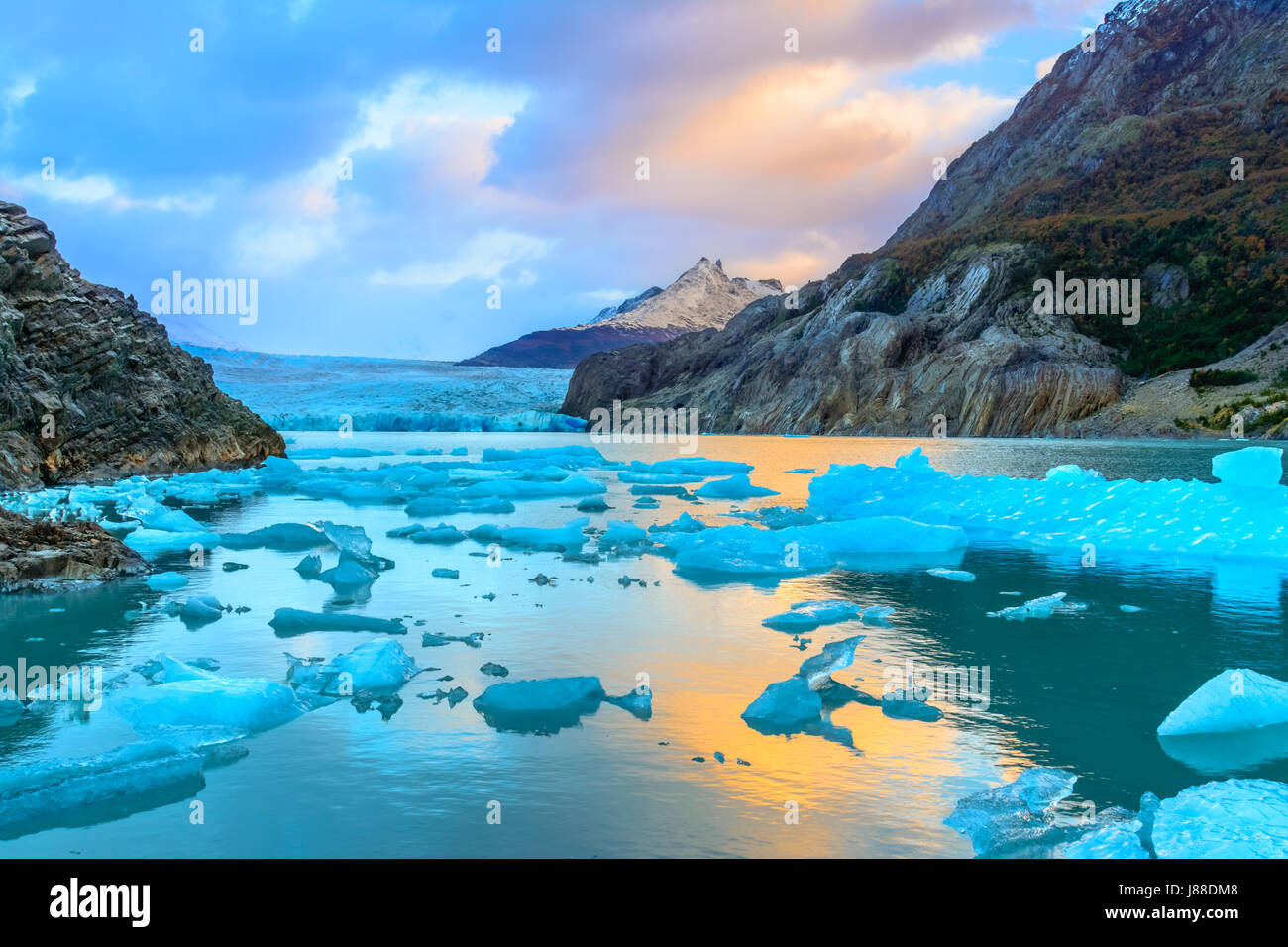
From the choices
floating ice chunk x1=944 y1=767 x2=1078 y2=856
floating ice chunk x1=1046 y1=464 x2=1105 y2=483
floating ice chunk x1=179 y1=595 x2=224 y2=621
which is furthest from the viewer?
floating ice chunk x1=1046 y1=464 x2=1105 y2=483

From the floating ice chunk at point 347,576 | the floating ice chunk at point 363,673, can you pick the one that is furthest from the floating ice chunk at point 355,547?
the floating ice chunk at point 363,673

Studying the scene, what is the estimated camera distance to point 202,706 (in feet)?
22.8

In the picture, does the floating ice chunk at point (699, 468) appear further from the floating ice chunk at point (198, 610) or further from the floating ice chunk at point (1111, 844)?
the floating ice chunk at point (1111, 844)

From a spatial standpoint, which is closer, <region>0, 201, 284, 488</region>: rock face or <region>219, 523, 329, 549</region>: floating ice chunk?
<region>219, 523, 329, 549</region>: floating ice chunk

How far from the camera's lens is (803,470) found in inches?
1385

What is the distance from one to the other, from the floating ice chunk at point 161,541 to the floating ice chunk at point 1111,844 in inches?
604

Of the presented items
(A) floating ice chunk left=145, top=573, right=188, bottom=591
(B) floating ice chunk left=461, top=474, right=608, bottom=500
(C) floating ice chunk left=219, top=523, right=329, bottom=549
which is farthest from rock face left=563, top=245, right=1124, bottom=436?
(A) floating ice chunk left=145, top=573, right=188, bottom=591

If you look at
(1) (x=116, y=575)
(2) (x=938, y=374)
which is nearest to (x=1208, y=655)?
(1) (x=116, y=575)

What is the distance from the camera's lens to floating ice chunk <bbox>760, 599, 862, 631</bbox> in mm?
10508

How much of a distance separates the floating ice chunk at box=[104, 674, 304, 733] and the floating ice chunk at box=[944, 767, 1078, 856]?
5056 millimetres

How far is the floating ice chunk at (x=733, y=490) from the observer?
2631 centimetres

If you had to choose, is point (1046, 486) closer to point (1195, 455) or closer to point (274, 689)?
point (274, 689)

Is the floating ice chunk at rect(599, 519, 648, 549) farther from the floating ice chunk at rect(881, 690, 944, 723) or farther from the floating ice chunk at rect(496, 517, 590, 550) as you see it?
the floating ice chunk at rect(881, 690, 944, 723)

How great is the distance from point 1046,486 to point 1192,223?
77.6m
